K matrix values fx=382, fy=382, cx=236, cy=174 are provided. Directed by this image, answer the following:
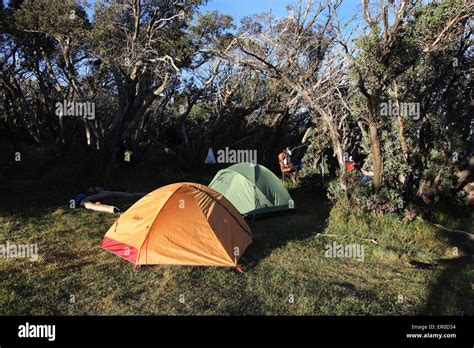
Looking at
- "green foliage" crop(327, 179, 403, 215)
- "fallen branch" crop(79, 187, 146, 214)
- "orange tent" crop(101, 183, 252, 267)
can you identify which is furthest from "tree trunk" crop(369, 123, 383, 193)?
"fallen branch" crop(79, 187, 146, 214)

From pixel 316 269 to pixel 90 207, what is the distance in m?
6.06

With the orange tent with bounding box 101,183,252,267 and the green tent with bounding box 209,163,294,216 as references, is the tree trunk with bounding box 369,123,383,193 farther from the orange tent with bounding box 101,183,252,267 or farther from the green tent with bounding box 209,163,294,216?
the orange tent with bounding box 101,183,252,267

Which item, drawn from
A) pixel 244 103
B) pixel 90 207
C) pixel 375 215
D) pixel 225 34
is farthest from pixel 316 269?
pixel 225 34

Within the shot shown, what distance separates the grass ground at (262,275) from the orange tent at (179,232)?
214 millimetres

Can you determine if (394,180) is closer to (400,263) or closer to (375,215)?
(375,215)

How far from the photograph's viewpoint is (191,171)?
16.0m

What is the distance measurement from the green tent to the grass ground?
0.54m

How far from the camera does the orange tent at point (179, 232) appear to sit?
6188 millimetres

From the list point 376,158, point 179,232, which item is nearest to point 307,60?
point 376,158

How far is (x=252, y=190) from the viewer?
976 centimetres

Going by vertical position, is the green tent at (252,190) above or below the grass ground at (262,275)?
above

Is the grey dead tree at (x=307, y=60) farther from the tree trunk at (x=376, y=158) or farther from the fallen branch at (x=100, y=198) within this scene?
the fallen branch at (x=100, y=198)

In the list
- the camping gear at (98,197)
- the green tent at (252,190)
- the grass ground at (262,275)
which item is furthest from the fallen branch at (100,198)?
the green tent at (252,190)

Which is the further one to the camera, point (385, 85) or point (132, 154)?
point (132, 154)
